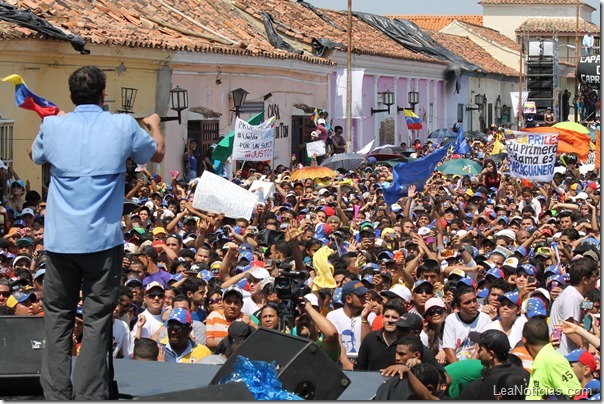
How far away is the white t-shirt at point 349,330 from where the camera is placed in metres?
9.98

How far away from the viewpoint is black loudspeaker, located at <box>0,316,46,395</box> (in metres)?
6.72

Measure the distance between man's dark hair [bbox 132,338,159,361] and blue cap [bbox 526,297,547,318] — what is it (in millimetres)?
2823

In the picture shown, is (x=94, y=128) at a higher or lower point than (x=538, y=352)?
higher

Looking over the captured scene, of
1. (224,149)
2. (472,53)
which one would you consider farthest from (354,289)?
(472,53)

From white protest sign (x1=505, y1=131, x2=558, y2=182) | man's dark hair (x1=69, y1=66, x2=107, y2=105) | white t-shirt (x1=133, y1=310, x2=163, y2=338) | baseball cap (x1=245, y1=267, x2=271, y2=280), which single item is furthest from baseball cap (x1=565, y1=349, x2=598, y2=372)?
white protest sign (x1=505, y1=131, x2=558, y2=182)

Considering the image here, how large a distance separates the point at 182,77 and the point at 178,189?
7686mm

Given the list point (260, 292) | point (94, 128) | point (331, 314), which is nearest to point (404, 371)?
point (94, 128)

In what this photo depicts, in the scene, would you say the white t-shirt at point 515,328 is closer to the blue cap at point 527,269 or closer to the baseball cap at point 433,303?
the baseball cap at point 433,303

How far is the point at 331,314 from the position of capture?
402 inches

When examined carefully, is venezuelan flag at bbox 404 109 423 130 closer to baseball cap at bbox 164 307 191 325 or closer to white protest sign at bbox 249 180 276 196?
white protest sign at bbox 249 180 276 196

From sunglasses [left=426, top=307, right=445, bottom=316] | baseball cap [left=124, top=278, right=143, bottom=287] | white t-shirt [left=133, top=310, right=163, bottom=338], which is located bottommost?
white t-shirt [left=133, top=310, right=163, bottom=338]

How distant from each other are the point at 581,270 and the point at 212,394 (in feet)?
17.1

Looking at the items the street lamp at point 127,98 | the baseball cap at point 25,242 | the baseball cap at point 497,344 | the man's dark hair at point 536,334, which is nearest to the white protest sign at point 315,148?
the street lamp at point 127,98

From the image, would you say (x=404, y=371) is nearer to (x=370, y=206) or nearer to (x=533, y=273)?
(x=533, y=273)
